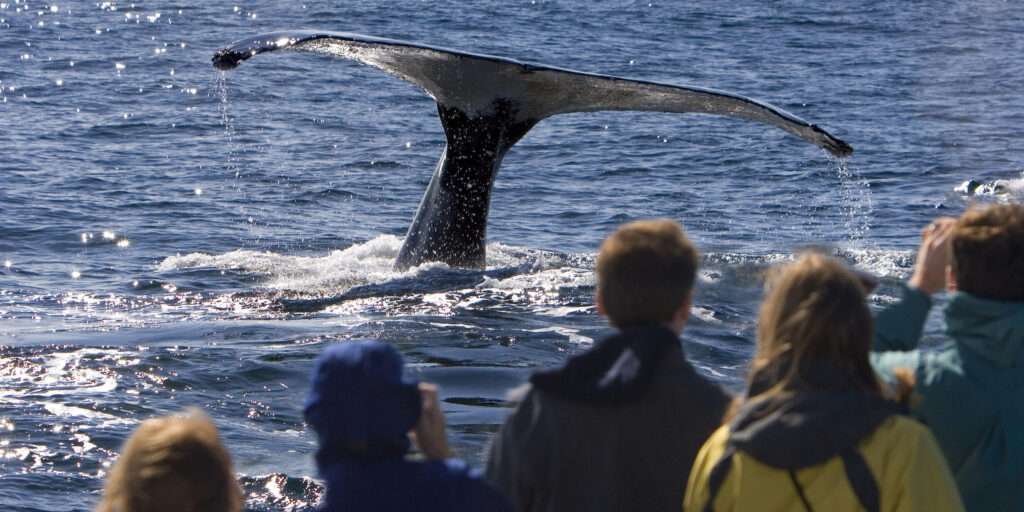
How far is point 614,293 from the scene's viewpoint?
3199mm

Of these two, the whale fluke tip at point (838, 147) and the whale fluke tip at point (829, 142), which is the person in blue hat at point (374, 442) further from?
the whale fluke tip at point (838, 147)

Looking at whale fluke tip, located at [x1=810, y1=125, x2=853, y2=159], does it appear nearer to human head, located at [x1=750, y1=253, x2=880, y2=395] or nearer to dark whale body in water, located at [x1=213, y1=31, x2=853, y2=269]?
dark whale body in water, located at [x1=213, y1=31, x2=853, y2=269]

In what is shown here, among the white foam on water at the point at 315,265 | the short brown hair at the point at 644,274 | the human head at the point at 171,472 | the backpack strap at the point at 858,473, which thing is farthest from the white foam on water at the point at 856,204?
the human head at the point at 171,472

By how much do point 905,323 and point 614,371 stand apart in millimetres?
806

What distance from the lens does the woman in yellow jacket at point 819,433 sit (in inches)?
119

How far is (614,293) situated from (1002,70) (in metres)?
25.4

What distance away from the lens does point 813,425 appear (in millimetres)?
3029

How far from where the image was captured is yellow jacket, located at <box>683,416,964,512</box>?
9.86ft

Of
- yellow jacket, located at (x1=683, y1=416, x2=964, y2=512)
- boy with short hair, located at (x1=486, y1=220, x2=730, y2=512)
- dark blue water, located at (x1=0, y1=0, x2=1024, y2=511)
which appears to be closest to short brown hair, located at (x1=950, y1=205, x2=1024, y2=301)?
yellow jacket, located at (x1=683, y1=416, x2=964, y2=512)

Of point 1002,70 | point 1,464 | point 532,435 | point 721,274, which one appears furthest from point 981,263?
point 1002,70

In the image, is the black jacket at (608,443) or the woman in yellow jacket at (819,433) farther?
the black jacket at (608,443)

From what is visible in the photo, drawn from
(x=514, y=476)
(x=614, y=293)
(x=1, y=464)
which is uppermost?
(x=614, y=293)

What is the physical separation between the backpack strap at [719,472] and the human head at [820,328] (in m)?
0.16

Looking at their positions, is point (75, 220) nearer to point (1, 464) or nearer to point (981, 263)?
point (1, 464)
